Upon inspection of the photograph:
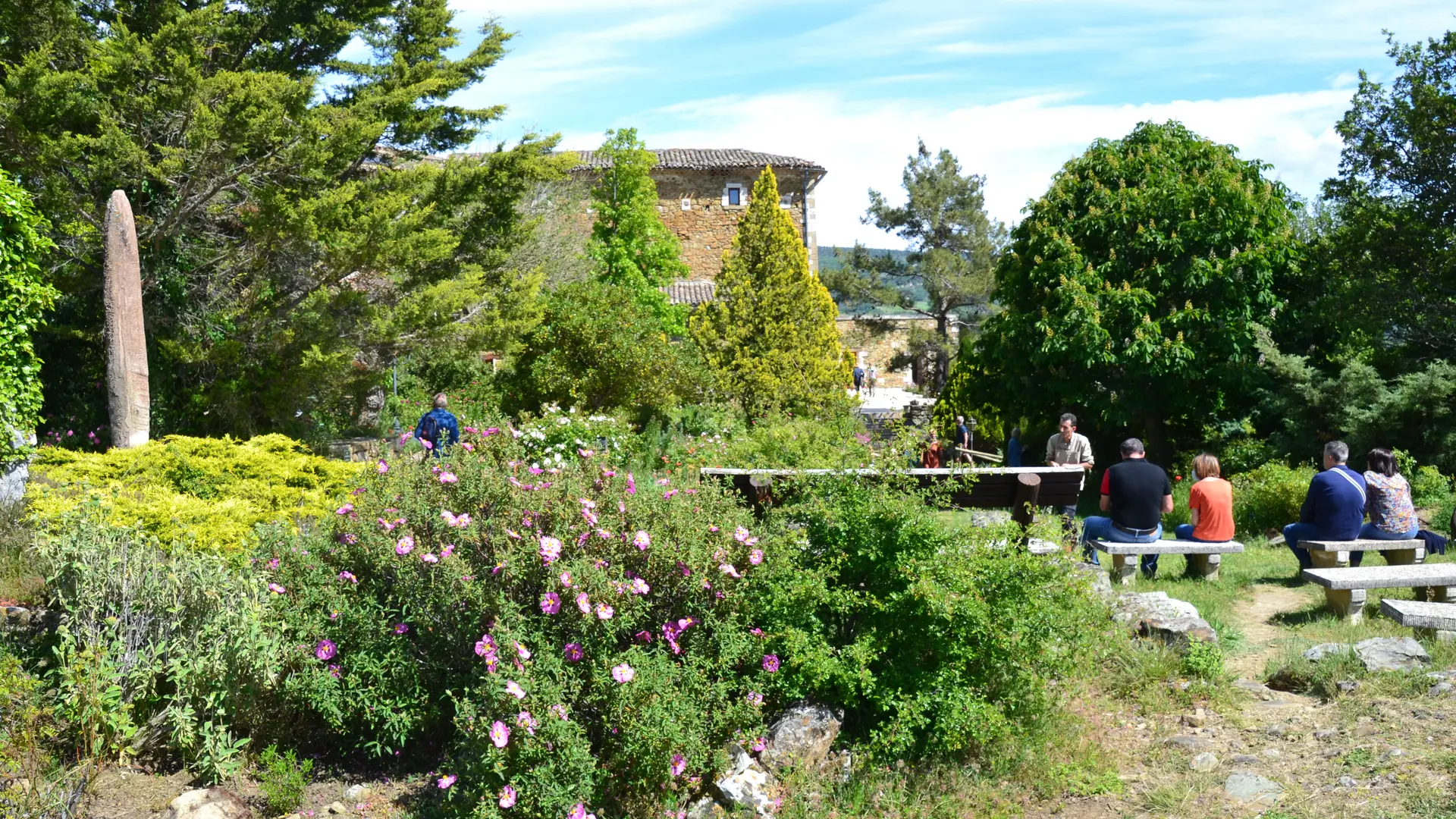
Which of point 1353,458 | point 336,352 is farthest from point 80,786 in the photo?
point 1353,458

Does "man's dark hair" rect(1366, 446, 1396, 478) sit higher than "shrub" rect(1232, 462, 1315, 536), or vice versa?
"man's dark hair" rect(1366, 446, 1396, 478)

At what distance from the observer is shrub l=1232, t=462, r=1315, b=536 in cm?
1051

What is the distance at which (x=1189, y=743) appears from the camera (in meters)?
5.05

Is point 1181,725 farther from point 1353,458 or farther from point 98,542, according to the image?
point 1353,458

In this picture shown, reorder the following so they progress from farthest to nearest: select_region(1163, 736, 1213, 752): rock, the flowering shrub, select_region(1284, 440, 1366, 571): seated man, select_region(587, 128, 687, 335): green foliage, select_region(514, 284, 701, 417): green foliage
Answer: select_region(587, 128, 687, 335): green foliage < select_region(514, 284, 701, 417): green foliage < select_region(1284, 440, 1366, 571): seated man < select_region(1163, 736, 1213, 752): rock < the flowering shrub

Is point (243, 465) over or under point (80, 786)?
over

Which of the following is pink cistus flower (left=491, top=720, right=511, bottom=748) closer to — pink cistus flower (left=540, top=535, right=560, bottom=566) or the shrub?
pink cistus flower (left=540, top=535, right=560, bottom=566)

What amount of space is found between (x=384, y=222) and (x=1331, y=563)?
11.4 meters

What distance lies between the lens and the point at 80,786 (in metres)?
4.56

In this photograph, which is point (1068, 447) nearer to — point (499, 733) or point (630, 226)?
point (499, 733)

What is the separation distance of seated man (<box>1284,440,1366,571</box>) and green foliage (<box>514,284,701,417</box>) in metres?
10.2

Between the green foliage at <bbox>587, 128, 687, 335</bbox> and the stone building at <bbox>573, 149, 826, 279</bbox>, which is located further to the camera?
the stone building at <bbox>573, 149, 826, 279</bbox>

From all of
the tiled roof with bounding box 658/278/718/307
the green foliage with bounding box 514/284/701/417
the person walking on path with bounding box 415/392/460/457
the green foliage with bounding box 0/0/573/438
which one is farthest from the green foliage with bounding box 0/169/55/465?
the tiled roof with bounding box 658/278/718/307

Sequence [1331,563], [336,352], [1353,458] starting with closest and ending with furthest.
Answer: [1331,563]
[1353,458]
[336,352]
